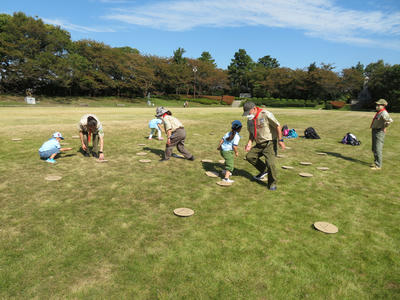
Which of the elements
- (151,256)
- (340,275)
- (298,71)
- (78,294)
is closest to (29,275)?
(78,294)

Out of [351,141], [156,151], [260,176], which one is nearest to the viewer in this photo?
[260,176]

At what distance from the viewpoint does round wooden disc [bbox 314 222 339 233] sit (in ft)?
13.2

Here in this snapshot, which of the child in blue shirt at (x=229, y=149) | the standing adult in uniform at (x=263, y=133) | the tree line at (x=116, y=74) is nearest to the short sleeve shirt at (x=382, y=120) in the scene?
the standing adult in uniform at (x=263, y=133)

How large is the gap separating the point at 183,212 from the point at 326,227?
242cm

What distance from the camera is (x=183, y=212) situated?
4.50 meters

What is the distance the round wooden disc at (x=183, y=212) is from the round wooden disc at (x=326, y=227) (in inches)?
83.3

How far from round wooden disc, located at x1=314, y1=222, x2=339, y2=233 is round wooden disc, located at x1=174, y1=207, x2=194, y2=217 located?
6.94 ft

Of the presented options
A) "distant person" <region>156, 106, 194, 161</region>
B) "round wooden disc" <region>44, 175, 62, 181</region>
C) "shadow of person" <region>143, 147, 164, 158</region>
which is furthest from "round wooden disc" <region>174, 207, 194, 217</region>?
"shadow of person" <region>143, 147, 164, 158</region>

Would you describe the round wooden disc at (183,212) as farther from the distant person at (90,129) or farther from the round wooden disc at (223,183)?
the distant person at (90,129)

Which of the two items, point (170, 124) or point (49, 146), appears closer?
point (49, 146)

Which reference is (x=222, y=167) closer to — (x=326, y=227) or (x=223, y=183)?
(x=223, y=183)

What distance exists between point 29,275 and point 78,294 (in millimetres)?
711

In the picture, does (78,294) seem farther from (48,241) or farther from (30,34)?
(30,34)

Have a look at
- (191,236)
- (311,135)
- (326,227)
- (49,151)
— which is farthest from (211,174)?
(311,135)
